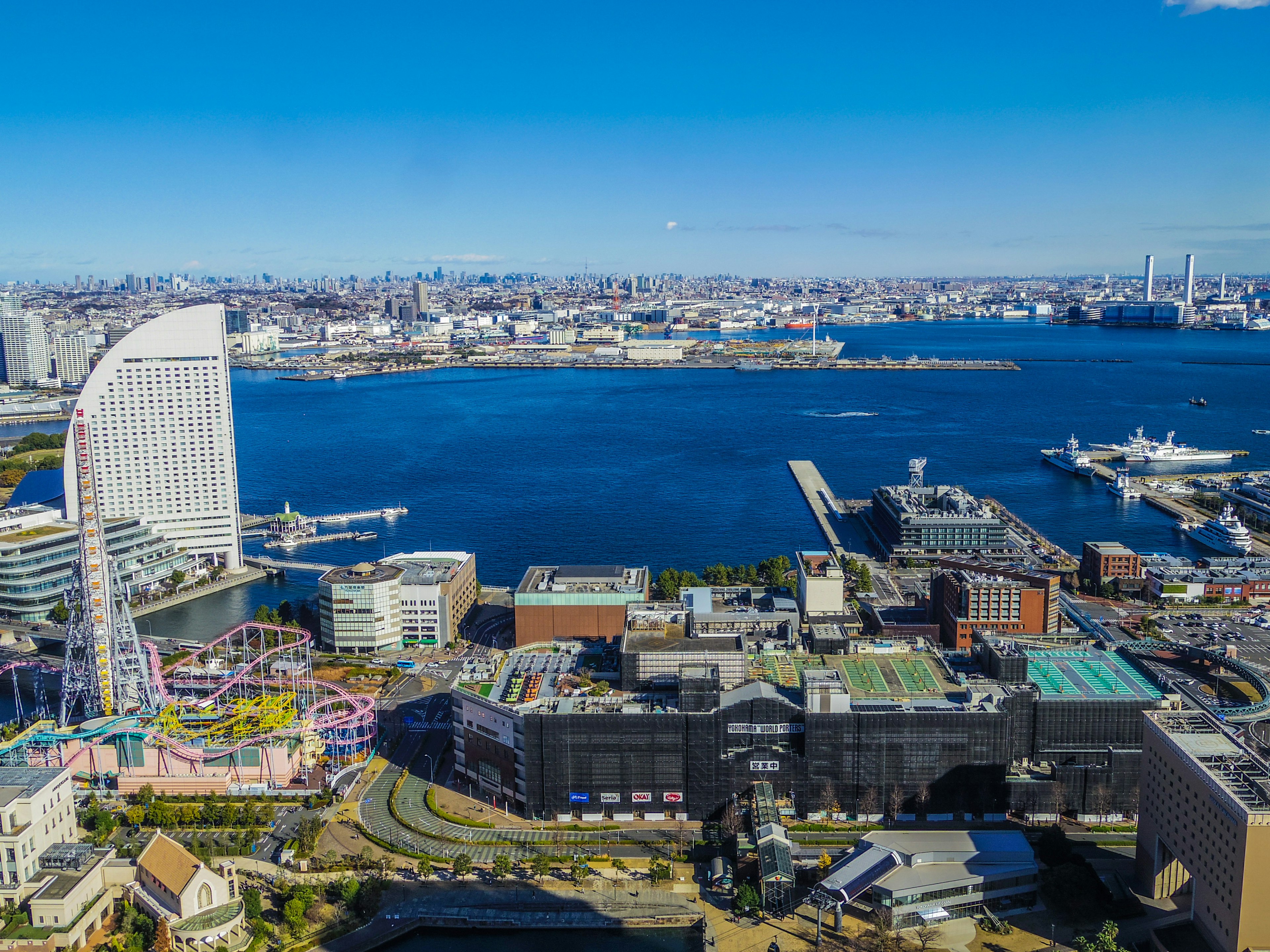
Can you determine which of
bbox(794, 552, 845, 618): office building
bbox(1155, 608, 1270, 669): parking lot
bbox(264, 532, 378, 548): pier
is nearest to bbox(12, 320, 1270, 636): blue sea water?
bbox(264, 532, 378, 548): pier

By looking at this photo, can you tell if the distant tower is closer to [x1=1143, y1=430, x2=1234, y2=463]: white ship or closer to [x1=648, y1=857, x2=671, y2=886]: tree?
[x1=1143, y1=430, x2=1234, y2=463]: white ship

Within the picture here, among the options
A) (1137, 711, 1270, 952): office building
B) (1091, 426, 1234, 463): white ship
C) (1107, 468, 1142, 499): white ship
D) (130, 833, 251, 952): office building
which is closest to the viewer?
(1137, 711, 1270, 952): office building

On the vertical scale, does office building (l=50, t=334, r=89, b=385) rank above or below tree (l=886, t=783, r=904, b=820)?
above

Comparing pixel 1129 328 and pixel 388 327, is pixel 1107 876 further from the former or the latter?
pixel 1129 328

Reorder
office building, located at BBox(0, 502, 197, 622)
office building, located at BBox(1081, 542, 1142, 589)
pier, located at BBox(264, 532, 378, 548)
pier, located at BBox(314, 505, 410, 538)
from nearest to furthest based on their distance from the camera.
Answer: office building, located at BBox(0, 502, 197, 622), office building, located at BBox(1081, 542, 1142, 589), pier, located at BBox(264, 532, 378, 548), pier, located at BBox(314, 505, 410, 538)

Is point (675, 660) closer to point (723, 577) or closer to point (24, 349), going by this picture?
point (723, 577)

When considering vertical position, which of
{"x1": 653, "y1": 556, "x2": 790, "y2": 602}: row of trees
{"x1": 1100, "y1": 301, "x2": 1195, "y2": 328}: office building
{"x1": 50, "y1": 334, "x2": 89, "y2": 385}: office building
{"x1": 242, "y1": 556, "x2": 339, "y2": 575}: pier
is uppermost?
{"x1": 1100, "y1": 301, "x2": 1195, "y2": 328}: office building

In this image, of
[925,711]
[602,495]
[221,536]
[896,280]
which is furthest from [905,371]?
[896,280]

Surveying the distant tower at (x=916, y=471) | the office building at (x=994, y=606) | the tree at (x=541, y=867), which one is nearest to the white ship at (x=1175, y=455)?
the distant tower at (x=916, y=471)
